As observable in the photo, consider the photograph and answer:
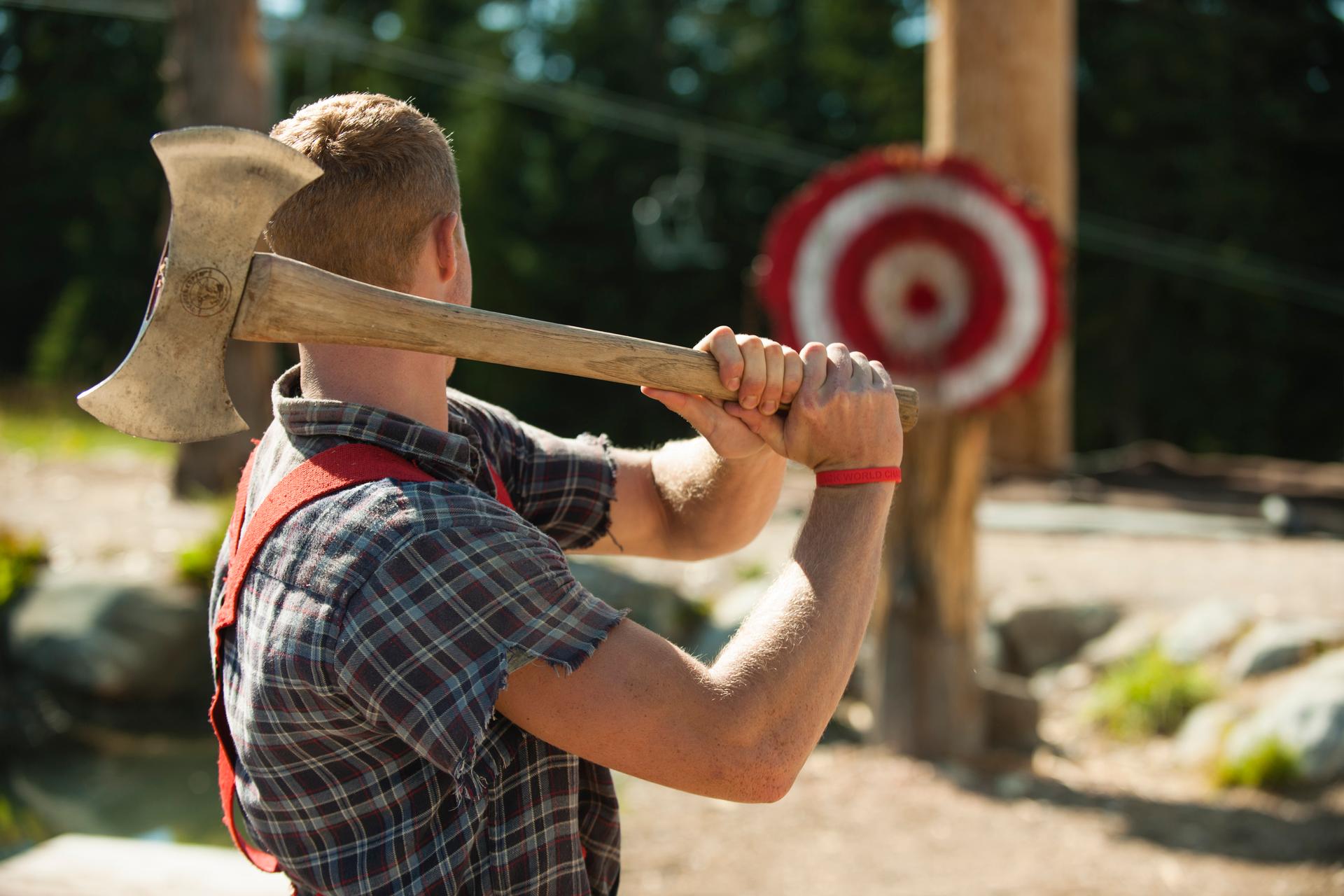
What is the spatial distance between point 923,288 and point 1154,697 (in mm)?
2092

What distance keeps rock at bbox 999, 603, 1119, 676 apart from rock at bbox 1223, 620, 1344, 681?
29.5 inches

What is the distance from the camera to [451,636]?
125cm

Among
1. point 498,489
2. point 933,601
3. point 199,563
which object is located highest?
point 498,489

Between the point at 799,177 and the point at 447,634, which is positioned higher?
the point at 799,177

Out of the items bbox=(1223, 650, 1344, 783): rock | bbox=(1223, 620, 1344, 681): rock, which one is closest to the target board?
bbox=(1223, 650, 1344, 783): rock

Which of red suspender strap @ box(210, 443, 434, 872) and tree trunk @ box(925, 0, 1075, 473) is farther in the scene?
tree trunk @ box(925, 0, 1075, 473)

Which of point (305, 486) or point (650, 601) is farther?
point (650, 601)

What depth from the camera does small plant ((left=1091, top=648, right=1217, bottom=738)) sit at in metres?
5.03

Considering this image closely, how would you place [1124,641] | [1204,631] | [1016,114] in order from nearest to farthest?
[1204,631]
[1124,641]
[1016,114]

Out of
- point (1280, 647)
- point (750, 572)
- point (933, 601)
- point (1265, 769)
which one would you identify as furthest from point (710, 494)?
point (750, 572)

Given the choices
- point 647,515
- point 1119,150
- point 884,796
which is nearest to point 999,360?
point 884,796

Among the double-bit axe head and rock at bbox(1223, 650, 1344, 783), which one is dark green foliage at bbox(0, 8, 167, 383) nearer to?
rock at bbox(1223, 650, 1344, 783)

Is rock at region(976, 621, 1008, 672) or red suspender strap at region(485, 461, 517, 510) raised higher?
red suspender strap at region(485, 461, 517, 510)

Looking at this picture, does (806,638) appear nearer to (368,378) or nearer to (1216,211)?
(368,378)
